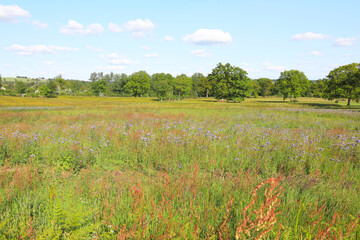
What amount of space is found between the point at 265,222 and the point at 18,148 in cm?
702

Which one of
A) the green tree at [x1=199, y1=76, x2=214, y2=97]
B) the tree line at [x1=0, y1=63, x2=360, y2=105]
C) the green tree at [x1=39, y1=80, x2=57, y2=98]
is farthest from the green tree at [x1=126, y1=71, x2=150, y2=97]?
the green tree at [x1=39, y1=80, x2=57, y2=98]

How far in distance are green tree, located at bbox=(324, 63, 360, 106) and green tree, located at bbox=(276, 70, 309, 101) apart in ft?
54.8

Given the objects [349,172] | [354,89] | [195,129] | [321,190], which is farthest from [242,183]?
[354,89]

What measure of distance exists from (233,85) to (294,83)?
22.4 meters

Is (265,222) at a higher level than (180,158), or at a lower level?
higher

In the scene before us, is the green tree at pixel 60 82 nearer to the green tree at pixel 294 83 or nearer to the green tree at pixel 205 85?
the green tree at pixel 205 85

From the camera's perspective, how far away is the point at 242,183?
373 cm

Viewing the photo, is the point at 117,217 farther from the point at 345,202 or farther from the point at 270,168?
the point at 270,168

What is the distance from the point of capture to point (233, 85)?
210 ft

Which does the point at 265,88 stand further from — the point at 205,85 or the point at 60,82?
the point at 60,82

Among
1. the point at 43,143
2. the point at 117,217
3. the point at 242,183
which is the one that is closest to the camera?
the point at 117,217

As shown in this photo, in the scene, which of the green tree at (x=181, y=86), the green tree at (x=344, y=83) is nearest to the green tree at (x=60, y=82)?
the green tree at (x=181, y=86)

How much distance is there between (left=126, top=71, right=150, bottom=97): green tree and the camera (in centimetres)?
10875

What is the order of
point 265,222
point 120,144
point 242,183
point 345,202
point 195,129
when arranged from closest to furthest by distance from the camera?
point 265,222 < point 345,202 < point 242,183 < point 120,144 < point 195,129
